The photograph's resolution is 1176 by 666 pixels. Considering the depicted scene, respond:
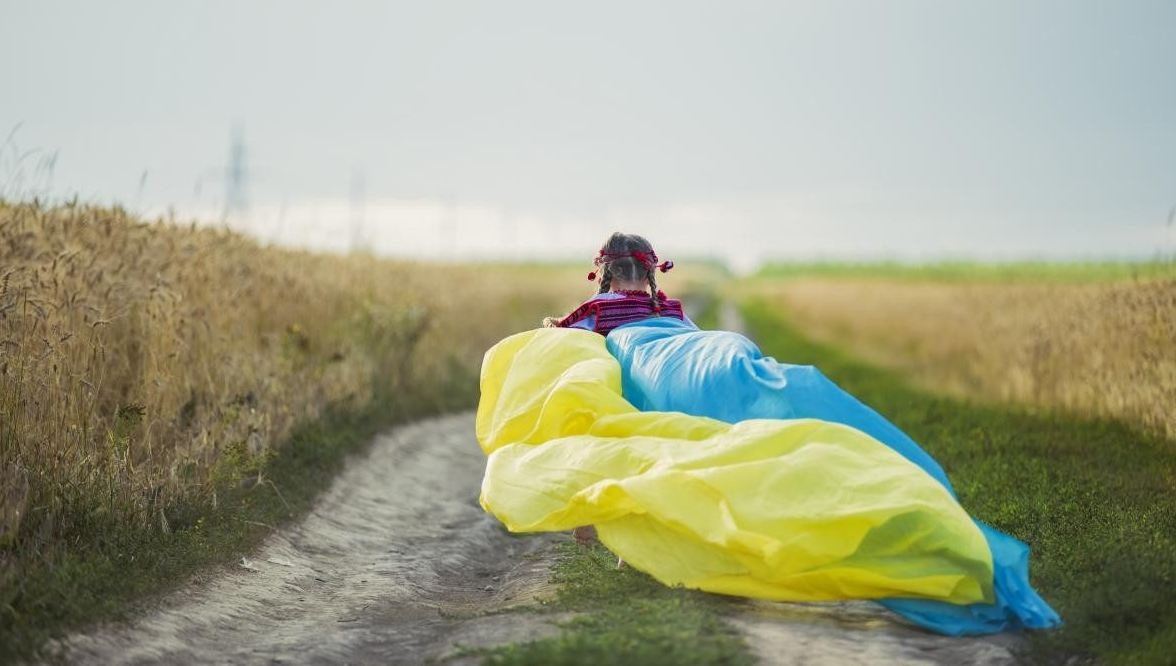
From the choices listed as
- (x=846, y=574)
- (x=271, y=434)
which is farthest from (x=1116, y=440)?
(x=271, y=434)

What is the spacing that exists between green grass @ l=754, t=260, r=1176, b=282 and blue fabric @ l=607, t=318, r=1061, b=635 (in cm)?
990

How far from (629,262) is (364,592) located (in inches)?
99.2

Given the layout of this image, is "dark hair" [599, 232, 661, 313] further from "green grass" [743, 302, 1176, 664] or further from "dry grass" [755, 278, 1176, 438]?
"dry grass" [755, 278, 1176, 438]

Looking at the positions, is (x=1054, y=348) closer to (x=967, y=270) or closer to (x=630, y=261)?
(x=630, y=261)

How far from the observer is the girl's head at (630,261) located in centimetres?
802

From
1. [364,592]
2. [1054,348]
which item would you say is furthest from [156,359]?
[1054,348]

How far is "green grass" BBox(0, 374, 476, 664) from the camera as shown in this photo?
237 inches

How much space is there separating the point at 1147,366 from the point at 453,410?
7703 mm

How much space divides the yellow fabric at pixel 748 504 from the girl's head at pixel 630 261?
48.2 inches

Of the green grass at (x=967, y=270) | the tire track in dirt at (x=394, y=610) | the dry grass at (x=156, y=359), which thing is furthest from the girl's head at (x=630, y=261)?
the green grass at (x=967, y=270)

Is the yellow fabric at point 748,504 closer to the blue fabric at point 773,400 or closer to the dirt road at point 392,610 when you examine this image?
the blue fabric at point 773,400

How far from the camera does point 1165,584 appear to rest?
621cm

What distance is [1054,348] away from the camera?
14359 millimetres

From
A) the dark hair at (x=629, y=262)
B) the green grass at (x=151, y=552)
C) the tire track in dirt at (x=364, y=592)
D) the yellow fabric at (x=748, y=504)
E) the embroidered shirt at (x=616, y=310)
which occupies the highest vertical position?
the dark hair at (x=629, y=262)
